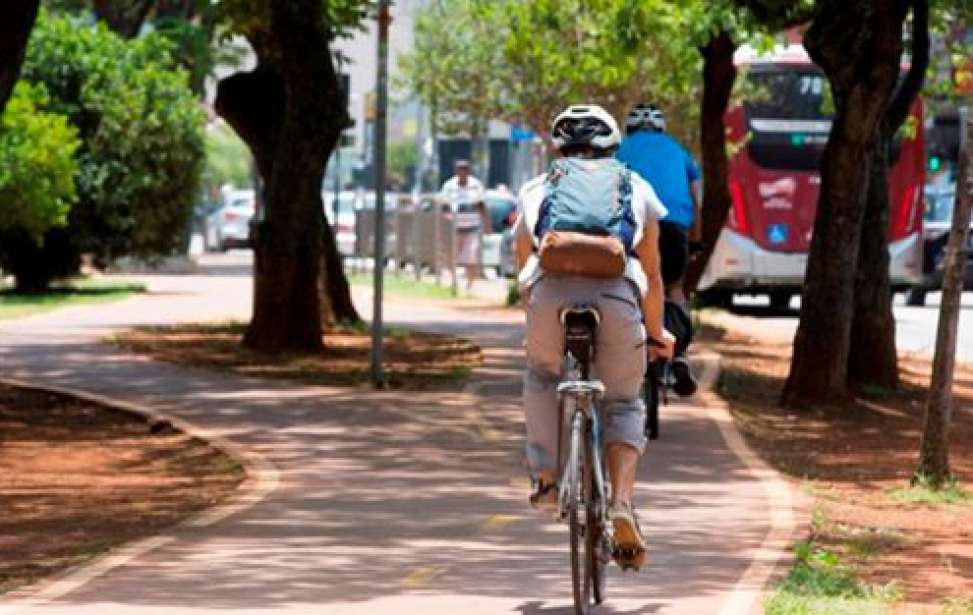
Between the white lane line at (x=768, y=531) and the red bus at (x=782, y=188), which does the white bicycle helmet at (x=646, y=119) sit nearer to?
the white lane line at (x=768, y=531)

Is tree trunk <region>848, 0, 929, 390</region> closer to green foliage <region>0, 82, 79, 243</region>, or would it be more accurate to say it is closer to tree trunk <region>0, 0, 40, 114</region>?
tree trunk <region>0, 0, 40, 114</region>

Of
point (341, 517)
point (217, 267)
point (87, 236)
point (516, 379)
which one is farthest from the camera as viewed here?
point (217, 267)

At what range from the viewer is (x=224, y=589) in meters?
11.0

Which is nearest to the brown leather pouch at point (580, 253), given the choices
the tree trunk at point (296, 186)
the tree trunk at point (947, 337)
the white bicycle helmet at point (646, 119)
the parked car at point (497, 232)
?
the tree trunk at point (947, 337)

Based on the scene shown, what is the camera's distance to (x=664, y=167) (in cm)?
1695

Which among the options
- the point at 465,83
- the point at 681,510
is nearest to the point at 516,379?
the point at 681,510

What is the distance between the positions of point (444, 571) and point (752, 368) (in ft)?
47.9

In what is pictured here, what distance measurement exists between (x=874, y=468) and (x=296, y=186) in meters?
8.81

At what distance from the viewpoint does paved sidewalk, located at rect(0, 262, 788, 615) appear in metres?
10.9

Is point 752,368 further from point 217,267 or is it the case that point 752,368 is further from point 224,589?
point 217,267

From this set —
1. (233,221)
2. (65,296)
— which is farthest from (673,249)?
(233,221)

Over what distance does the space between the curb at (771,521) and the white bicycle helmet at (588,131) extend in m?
1.75

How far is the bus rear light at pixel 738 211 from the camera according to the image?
4056 cm

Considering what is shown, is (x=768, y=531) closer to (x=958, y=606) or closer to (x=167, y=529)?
(x=958, y=606)
